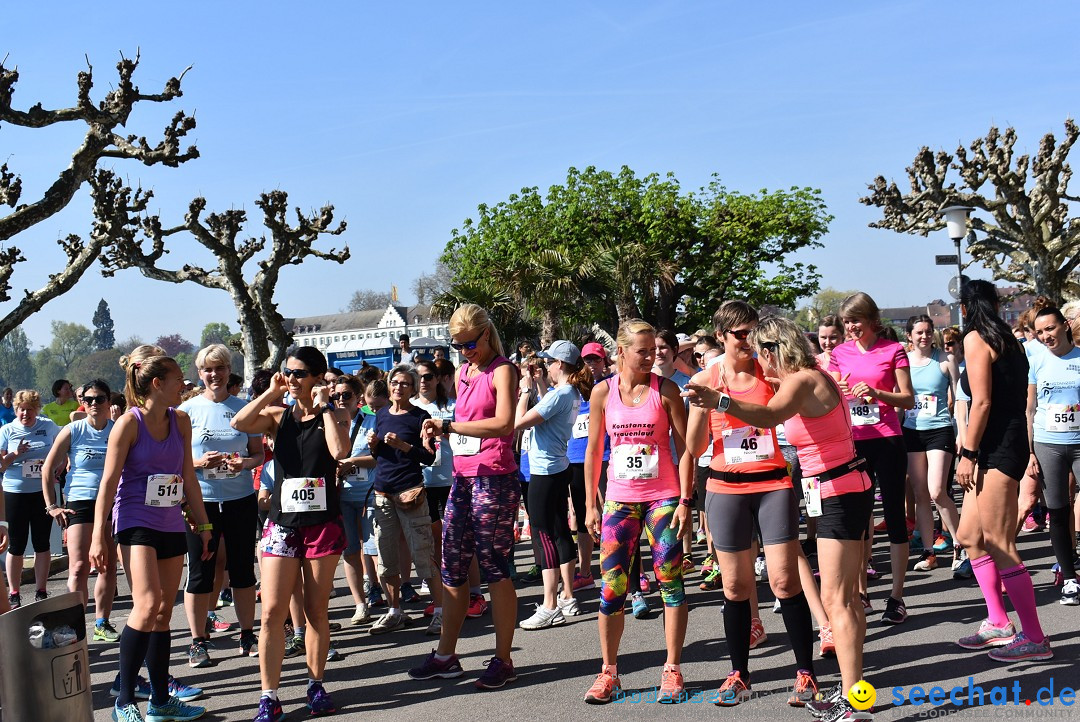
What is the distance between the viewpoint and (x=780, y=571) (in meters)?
4.78

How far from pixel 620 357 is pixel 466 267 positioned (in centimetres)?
3879

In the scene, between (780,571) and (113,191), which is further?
(113,191)

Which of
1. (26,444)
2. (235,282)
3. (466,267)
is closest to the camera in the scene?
(26,444)

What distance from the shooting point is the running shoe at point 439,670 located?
227 inches

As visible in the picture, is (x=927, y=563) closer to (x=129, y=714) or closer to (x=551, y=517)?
(x=551, y=517)

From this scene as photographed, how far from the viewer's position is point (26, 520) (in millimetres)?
8703

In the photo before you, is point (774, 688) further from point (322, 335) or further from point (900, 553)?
point (322, 335)

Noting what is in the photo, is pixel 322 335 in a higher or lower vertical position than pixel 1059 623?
higher

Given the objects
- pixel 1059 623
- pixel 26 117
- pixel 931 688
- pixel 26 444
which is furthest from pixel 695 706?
pixel 26 117

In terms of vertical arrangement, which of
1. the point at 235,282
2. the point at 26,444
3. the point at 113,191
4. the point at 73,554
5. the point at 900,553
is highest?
the point at 113,191

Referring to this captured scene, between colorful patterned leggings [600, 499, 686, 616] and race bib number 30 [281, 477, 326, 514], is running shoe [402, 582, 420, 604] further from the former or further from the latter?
colorful patterned leggings [600, 499, 686, 616]

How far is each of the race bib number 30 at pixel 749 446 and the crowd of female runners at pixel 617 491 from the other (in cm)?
1

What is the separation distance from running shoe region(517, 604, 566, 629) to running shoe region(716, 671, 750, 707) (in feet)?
7.10

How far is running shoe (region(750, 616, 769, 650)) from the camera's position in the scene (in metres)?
5.95
